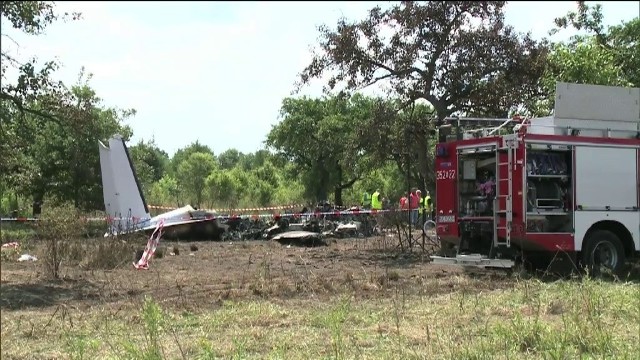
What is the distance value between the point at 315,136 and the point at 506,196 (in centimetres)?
3800

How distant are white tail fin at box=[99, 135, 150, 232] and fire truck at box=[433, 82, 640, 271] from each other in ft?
43.9

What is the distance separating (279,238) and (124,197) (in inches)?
229

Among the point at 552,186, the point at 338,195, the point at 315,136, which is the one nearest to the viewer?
the point at 552,186

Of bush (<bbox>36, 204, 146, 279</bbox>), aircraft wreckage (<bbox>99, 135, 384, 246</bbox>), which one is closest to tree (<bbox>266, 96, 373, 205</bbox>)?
aircraft wreckage (<bbox>99, 135, 384, 246</bbox>)

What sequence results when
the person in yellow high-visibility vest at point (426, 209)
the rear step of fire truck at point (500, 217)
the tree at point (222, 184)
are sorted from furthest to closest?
the tree at point (222, 184), the person in yellow high-visibility vest at point (426, 209), the rear step of fire truck at point (500, 217)

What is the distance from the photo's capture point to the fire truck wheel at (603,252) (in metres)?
12.3

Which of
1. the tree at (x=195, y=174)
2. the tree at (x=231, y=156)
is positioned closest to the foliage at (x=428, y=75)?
the tree at (x=195, y=174)

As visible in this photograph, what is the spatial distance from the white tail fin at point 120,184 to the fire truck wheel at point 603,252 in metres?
15.5

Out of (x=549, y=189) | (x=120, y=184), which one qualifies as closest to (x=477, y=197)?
(x=549, y=189)

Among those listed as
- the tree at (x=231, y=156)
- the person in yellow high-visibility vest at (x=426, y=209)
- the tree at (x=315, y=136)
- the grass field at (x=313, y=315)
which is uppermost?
the tree at (x=231, y=156)

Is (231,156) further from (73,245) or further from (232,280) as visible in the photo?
(232,280)

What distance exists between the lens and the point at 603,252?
41.2 ft

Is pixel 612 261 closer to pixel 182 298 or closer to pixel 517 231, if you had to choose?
pixel 517 231

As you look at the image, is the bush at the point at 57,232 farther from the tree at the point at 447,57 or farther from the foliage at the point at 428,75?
the tree at the point at 447,57
